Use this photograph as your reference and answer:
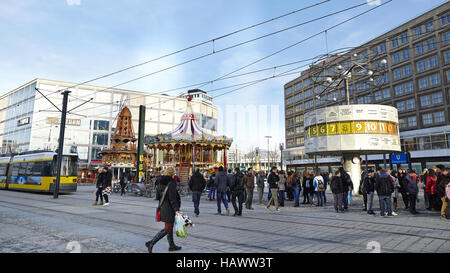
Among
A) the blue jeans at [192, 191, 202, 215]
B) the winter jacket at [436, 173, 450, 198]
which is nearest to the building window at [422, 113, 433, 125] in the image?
the winter jacket at [436, 173, 450, 198]

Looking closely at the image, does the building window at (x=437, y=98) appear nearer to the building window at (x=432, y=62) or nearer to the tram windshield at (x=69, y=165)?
the building window at (x=432, y=62)

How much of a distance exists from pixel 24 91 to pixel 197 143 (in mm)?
53551

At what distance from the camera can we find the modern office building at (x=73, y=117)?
175ft

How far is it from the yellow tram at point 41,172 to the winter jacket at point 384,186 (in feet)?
59.7

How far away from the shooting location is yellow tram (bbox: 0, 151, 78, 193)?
721 inches

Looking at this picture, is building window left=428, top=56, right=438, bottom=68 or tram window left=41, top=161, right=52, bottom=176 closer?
tram window left=41, top=161, right=52, bottom=176

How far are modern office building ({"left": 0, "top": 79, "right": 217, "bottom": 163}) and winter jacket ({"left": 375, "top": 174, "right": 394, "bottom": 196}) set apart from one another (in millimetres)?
42007

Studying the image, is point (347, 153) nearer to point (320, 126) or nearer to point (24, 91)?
point (320, 126)

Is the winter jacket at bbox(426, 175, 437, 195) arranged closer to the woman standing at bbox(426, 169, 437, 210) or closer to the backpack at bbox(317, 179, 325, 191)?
the woman standing at bbox(426, 169, 437, 210)

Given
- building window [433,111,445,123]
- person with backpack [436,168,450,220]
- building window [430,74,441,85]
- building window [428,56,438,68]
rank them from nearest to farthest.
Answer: person with backpack [436,168,450,220], building window [433,111,445,123], building window [430,74,441,85], building window [428,56,438,68]

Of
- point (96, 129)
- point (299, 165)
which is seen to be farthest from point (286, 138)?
point (96, 129)

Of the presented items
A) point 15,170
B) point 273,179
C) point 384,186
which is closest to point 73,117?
point 15,170

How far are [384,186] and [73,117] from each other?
201 ft

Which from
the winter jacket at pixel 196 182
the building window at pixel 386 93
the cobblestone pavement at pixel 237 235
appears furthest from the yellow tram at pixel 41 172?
the building window at pixel 386 93
